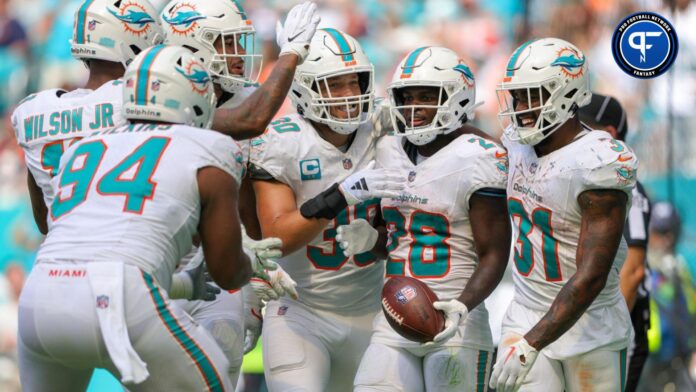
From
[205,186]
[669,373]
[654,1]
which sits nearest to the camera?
[205,186]

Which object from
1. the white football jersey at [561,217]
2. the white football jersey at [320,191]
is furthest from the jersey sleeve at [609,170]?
the white football jersey at [320,191]

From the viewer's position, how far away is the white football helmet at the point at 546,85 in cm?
473

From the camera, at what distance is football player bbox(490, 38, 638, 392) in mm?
4457

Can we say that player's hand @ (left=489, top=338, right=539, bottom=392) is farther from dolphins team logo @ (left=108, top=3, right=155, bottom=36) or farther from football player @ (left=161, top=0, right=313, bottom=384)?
dolphins team logo @ (left=108, top=3, right=155, bottom=36)

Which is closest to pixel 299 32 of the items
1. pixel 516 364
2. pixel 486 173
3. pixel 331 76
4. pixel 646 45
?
pixel 331 76

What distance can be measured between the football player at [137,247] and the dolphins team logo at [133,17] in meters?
0.88

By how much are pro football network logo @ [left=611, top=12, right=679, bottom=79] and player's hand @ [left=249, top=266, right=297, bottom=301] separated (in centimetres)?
368

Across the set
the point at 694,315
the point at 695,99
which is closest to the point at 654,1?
the point at 695,99

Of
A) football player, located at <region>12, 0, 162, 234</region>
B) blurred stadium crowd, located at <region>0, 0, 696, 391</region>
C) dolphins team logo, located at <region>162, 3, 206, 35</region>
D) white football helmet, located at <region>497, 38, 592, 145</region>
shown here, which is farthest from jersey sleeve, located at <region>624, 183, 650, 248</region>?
football player, located at <region>12, 0, 162, 234</region>

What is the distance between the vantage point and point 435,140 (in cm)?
502

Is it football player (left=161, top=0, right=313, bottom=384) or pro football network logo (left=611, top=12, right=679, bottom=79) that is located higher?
football player (left=161, top=0, right=313, bottom=384)

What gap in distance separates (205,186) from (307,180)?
1246 mm

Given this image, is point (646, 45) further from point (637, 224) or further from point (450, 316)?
point (450, 316)

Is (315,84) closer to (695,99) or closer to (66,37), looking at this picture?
(695,99)
